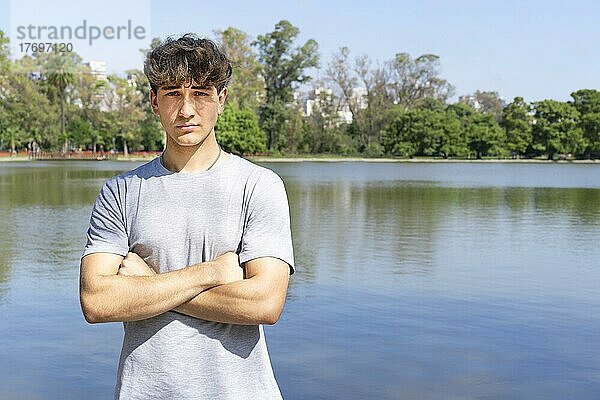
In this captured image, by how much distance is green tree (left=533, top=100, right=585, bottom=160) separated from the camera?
77125 mm

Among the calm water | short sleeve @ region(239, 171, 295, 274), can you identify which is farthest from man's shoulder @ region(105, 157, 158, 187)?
the calm water

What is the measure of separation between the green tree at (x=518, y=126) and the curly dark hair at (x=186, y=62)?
78.6 metres

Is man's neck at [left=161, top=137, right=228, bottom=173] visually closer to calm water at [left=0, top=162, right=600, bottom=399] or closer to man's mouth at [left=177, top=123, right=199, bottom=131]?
man's mouth at [left=177, top=123, right=199, bottom=131]

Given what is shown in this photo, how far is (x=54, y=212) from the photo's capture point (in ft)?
61.0

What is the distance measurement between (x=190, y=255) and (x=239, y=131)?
6952 cm

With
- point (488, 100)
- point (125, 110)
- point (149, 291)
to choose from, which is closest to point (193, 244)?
point (149, 291)

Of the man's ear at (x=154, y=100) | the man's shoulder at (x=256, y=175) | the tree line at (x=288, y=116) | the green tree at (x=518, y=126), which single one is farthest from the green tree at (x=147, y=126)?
the man's shoulder at (x=256, y=175)

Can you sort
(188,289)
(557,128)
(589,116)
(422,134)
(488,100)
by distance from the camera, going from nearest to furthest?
(188,289) < (422,134) < (589,116) < (557,128) < (488,100)

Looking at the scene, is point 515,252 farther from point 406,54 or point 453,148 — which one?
point 406,54

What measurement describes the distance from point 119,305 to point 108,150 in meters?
79.0

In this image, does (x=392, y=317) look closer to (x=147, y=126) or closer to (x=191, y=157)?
(x=191, y=157)

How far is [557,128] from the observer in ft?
255

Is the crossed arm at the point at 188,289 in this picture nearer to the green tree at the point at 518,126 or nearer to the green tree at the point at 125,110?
the green tree at the point at 125,110

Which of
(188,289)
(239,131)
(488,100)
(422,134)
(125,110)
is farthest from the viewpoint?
(488,100)
